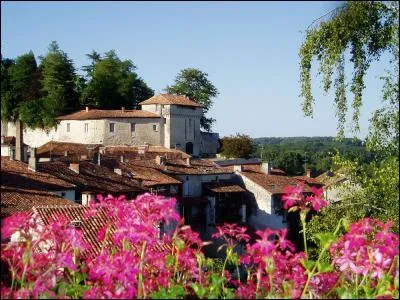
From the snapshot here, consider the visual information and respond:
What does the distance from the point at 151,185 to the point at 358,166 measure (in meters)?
25.9

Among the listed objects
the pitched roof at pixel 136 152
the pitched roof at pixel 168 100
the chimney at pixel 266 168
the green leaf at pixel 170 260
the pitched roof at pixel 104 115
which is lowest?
the green leaf at pixel 170 260

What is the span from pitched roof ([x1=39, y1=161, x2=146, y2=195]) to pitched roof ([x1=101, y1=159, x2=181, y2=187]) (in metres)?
1.77

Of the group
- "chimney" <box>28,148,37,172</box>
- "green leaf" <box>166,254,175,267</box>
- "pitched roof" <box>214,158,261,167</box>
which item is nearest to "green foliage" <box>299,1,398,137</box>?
"green leaf" <box>166,254,175,267</box>

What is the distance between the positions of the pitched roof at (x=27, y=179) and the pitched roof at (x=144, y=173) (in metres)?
6.94

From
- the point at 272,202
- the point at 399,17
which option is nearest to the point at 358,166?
the point at 399,17

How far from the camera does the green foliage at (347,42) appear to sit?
25.5 feet

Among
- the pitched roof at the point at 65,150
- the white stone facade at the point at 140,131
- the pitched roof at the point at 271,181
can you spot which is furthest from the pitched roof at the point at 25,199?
the white stone facade at the point at 140,131

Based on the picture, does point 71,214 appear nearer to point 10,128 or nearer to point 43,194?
point 43,194

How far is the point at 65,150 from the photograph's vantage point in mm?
50094

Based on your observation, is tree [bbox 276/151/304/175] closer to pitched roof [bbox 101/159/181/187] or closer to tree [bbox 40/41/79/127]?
tree [bbox 40/41/79/127]

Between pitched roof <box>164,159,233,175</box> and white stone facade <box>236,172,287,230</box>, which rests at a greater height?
pitched roof <box>164,159,233,175</box>

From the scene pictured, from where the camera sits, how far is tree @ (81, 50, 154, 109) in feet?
212

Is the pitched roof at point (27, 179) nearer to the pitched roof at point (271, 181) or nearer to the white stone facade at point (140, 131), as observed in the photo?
the pitched roof at point (271, 181)

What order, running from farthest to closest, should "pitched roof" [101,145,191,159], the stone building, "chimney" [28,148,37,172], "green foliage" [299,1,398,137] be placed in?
the stone building, "pitched roof" [101,145,191,159], "chimney" [28,148,37,172], "green foliage" [299,1,398,137]
